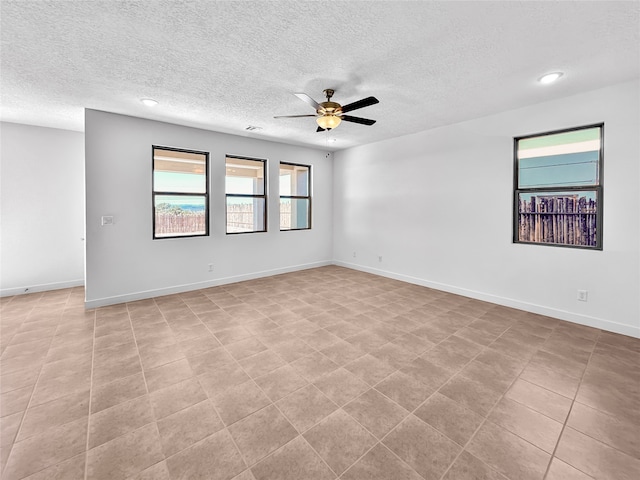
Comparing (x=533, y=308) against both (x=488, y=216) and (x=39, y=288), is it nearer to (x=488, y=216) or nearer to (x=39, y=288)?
(x=488, y=216)

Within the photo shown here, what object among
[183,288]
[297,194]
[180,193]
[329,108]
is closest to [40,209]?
[180,193]

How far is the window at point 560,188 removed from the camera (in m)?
3.35

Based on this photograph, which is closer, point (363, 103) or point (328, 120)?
point (363, 103)

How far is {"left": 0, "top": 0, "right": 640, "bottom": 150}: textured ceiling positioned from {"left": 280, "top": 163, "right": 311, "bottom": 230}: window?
2687mm

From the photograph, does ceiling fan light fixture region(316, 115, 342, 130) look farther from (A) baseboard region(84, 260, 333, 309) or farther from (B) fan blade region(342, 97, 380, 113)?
(A) baseboard region(84, 260, 333, 309)

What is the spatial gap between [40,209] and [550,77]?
24.5 ft

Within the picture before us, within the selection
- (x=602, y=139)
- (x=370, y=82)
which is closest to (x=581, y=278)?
(x=602, y=139)

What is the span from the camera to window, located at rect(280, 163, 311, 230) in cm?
648

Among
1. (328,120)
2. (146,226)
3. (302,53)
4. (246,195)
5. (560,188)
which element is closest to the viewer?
(302,53)

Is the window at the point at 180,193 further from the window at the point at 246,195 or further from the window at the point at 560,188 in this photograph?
the window at the point at 560,188

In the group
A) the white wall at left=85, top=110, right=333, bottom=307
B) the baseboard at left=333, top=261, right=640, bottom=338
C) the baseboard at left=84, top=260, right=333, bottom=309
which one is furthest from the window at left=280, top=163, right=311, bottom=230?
the baseboard at left=333, top=261, right=640, bottom=338

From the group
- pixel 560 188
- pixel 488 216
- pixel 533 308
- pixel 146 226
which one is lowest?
pixel 533 308

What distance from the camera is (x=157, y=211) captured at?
4.56 meters

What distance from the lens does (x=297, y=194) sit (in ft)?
21.5
